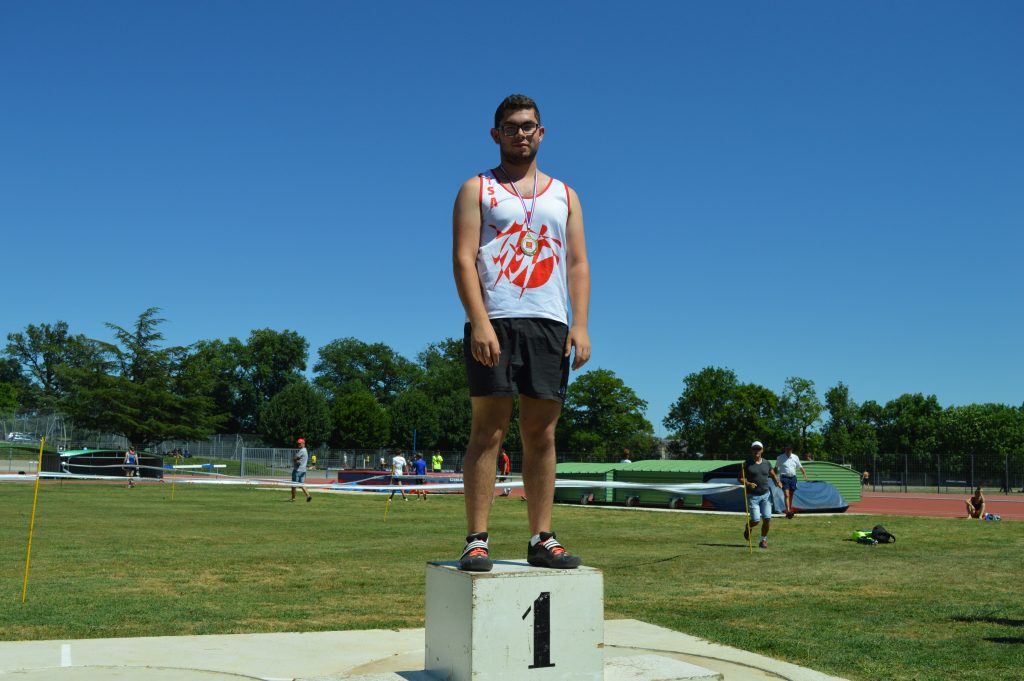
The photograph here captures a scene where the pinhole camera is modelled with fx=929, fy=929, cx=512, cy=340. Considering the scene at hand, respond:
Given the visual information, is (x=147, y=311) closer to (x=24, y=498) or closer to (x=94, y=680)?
(x=24, y=498)

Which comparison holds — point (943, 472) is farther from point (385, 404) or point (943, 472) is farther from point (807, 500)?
point (385, 404)

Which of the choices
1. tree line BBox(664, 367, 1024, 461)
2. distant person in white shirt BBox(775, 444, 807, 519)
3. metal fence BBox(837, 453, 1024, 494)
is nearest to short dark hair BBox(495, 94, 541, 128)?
distant person in white shirt BBox(775, 444, 807, 519)

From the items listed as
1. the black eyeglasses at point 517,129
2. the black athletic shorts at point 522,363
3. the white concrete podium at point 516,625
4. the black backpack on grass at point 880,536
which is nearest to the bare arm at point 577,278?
the black athletic shorts at point 522,363

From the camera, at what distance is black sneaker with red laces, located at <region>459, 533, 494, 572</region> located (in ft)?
14.0

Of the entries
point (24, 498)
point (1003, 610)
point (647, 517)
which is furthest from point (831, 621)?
point (24, 498)

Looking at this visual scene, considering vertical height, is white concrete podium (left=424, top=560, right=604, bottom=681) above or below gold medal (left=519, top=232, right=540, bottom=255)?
below

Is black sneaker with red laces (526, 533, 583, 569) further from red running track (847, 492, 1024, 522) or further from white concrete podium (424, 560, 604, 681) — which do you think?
red running track (847, 492, 1024, 522)

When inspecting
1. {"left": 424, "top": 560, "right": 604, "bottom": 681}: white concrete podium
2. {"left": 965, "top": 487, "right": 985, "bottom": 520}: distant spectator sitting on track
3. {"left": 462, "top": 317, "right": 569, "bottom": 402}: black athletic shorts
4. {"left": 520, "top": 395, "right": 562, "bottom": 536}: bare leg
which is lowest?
{"left": 965, "top": 487, "right": 985, "bottom": 520}: distant spectator sitting on track

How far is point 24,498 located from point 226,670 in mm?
25637

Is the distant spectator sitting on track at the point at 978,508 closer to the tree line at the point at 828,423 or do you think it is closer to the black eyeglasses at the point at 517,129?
the black eyeglasses at the point at 517,129

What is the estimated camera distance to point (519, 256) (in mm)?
4574

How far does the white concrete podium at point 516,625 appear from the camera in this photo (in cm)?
404

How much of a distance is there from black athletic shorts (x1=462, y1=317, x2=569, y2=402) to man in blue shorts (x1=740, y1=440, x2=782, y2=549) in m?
11.4

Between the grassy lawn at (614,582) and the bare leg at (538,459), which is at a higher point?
the bare leg at (538,459)
